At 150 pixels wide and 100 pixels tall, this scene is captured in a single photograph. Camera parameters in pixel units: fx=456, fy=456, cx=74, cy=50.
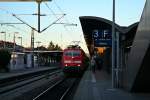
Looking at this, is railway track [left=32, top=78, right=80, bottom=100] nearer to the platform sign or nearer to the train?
the platform sign

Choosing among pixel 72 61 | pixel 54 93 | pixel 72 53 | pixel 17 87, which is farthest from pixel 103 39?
pixel 72 53

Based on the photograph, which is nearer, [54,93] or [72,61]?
[54,93]

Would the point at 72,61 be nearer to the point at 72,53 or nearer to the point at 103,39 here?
the point at 72,53

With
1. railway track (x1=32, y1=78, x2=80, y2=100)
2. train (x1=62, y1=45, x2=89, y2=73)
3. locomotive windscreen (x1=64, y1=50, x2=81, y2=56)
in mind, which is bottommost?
railway track (x1=32, y1=78, x2=80, y2=100)

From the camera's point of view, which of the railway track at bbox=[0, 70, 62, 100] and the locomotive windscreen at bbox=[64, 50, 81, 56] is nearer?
the railway track at bbox=[0, 70, 62, 100]

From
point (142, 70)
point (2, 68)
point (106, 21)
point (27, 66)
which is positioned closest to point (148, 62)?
point (142, 70)

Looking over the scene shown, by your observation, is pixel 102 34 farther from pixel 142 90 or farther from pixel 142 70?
pixel 142 70

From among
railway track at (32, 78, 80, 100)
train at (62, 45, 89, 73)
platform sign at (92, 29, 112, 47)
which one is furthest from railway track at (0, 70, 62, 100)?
train at (62, 45, 89, 73)

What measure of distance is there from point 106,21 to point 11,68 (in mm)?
47604

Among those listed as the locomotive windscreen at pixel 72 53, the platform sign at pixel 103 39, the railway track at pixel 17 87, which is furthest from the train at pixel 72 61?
the platform sign at pixel 103 39

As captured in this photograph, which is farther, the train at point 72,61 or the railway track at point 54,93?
the train at point 72,61

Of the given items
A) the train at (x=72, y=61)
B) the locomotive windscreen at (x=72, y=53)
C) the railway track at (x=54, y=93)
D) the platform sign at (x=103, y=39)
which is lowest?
the railway track at (x=54, y=93)

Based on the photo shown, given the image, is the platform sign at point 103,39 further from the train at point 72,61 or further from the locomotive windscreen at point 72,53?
the locomotive windscreen at point 72,53

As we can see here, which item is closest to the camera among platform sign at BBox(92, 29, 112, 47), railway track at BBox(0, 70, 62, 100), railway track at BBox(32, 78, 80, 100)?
railway track at BBox(32, 78, 80, 100)
